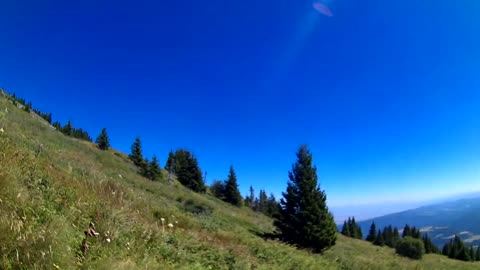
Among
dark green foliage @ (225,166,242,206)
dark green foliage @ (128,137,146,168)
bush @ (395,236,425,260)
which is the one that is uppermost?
dark green foliage @ (128,137,146,168)

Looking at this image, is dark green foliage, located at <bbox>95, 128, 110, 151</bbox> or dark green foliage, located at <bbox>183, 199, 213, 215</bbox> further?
dark green foliage, located at <bbox>95, 128, 110, 151</bbox>

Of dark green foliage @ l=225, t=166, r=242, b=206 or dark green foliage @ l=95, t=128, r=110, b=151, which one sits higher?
dark green foliage @ l=95, t=128, r=110, b=151

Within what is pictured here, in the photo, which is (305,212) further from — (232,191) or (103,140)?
(103,140)

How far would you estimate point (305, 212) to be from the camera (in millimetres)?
25062

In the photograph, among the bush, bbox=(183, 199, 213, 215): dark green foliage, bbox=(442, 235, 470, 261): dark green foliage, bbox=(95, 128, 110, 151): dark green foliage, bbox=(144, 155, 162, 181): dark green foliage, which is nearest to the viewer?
bbox=(183, 199, 213, 215): dark green foliage

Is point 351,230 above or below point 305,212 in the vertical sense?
below

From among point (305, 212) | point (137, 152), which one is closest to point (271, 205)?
point (137, 152)

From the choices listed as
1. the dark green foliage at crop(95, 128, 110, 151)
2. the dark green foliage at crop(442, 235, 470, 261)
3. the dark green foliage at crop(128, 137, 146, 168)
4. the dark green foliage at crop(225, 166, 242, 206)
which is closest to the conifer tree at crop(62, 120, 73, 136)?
the dark green foliage at crop(95, 128, 110, 151)

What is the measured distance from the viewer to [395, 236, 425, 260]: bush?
43375mm

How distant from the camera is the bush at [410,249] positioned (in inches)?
1708

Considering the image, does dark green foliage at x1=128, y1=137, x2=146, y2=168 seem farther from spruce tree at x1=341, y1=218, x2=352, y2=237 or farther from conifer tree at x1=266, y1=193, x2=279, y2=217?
spruce tree at x1=341, y1=218, x2=352, y2=237

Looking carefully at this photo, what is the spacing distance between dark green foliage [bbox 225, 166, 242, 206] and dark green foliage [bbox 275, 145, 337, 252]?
126ft

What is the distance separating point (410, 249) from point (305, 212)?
27756mm

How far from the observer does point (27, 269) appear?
294 centimetres
